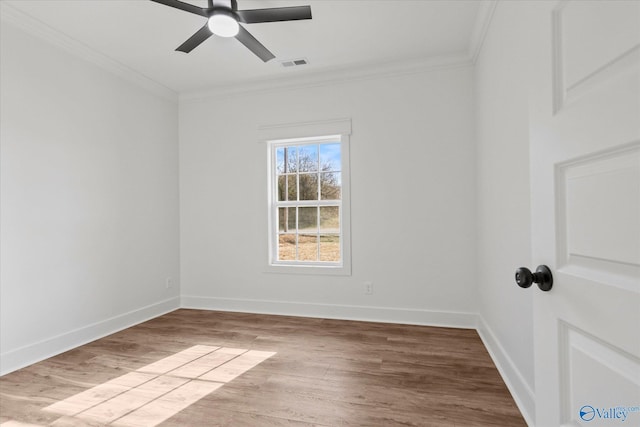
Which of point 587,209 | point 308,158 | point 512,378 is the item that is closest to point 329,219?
point 308,158

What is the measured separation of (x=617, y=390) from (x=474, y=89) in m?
3.20

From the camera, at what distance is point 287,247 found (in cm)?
407

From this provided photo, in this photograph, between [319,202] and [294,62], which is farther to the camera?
[319,202]

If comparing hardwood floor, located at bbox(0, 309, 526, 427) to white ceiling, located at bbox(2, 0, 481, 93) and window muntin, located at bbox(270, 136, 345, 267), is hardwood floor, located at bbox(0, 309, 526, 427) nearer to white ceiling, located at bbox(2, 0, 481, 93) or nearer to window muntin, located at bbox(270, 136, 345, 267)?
window muntin, located at bbox(270, 136, 345, 267)

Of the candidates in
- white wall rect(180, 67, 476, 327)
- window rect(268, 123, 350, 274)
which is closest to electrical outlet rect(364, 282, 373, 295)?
white wall rect(180, 67, 476, 327)

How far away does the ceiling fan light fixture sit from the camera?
224 centimetres

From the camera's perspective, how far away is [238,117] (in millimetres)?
4082

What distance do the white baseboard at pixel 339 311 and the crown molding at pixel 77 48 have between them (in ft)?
8.41

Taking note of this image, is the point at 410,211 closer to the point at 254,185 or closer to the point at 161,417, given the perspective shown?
the point at 254,185

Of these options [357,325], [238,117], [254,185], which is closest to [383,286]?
[357,325]

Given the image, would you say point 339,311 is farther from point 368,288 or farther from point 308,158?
point 308,158

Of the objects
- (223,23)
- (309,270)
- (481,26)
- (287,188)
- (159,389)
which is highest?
(481,26)

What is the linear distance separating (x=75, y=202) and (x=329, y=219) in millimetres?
2481

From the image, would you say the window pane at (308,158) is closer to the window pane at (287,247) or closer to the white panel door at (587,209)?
the window pane at (287,247)
